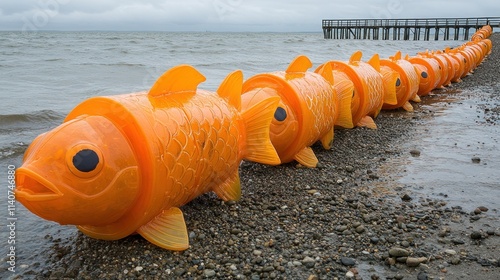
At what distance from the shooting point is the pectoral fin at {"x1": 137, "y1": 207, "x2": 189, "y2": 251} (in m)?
3.14

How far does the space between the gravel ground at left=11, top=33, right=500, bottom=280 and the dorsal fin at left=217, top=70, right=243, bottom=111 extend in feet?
3.10

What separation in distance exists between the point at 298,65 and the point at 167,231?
3.18m

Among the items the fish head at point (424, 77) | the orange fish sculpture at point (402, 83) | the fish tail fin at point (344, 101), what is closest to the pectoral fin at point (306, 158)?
the fish tail fin at point (344, 101)

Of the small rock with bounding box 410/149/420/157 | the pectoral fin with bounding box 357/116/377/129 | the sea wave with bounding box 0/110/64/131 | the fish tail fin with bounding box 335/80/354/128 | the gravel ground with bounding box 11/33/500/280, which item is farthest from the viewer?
the sea wave with bounding box 0/110/64/131

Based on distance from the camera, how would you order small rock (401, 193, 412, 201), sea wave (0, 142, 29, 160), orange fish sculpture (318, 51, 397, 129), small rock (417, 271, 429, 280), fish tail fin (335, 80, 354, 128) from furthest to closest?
orange fish sculpture (318, 51, 397, 129), sea wave (0, 142, 29, 160), fish tail fin (335, 80, 354, 128), small rock (401, 193, 412, 201), small rock (417, 271, 429, 280)

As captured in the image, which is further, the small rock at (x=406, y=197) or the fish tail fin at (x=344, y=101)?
the fish tail fin at (x=344, y=101)

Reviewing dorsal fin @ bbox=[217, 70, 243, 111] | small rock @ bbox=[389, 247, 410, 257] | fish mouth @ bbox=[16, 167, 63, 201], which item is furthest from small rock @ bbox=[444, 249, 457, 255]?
fish mouth @ bbox=[16, 167, 63, 201]

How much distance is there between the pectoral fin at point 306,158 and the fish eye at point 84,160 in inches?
116

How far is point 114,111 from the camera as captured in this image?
2900 mm

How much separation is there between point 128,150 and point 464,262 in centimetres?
244

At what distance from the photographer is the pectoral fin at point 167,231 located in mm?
3145

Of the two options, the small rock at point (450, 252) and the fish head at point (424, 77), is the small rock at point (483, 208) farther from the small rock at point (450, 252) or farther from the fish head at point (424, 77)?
the fish head at point (424, 77)

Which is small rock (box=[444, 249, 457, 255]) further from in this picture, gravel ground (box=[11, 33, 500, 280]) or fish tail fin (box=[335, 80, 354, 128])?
fish tail fin (box=[335, 80, 354, 128])

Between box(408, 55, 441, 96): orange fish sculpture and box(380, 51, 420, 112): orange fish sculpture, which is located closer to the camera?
box(380, 51, 420, 112): orange fish sculpture
